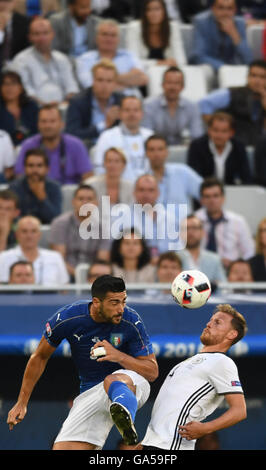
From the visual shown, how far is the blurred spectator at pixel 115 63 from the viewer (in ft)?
41.9

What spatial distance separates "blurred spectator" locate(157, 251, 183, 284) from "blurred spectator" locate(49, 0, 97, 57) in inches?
150

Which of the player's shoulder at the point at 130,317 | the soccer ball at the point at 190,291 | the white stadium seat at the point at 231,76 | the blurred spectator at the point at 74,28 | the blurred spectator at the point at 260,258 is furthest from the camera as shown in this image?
the white stadium seat at the point at 231,76

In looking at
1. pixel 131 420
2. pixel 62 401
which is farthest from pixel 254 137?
pixel 131 420

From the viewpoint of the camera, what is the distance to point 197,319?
9609mm

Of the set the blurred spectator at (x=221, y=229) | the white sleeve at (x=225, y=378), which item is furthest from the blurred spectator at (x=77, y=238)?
the white sleeve at (x=225, y=378)

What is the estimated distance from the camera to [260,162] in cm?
Result: 1220

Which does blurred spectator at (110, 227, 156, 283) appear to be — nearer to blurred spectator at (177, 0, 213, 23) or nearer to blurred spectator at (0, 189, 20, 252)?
blurred spectator at (0, 189, 20, 252)

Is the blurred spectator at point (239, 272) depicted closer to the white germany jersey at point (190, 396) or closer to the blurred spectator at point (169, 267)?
the blurred spectator at point (169, 267)

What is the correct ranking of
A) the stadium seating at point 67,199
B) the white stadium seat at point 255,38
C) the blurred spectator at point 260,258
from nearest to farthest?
the blurred spectator at point 260,258 < the stadium seating at point 67,199 < the white stadium seat at point 255,38

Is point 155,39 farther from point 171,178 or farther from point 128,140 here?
point 171,178

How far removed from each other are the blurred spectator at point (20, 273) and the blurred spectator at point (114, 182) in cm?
135

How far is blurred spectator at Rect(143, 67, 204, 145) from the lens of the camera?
1238cm

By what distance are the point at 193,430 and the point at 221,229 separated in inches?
180

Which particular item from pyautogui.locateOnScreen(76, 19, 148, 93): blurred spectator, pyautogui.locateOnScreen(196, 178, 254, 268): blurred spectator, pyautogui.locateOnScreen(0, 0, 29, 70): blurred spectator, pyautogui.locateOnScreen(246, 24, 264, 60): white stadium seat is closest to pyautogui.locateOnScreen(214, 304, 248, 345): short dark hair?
pyautogui.locateOnScreen(196, 178, 254, 268): blurred spectator
